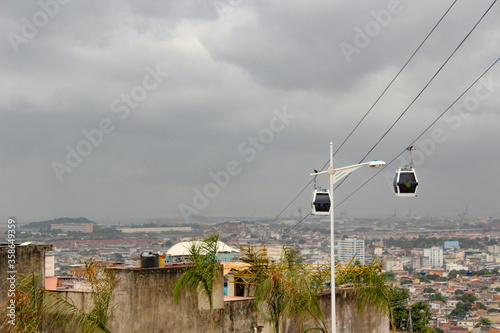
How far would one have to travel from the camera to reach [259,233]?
Result: 231ft

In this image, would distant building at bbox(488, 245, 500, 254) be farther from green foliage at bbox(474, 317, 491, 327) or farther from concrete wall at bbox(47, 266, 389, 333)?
concrete wall at bbox(47, 266, 389, 333)

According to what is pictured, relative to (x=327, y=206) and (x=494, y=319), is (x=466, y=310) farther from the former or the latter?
(x=327, y=206)

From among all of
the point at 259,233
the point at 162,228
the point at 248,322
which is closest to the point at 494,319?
the point at 259,233

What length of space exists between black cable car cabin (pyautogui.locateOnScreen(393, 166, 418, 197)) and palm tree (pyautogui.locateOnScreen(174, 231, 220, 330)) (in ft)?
18.8

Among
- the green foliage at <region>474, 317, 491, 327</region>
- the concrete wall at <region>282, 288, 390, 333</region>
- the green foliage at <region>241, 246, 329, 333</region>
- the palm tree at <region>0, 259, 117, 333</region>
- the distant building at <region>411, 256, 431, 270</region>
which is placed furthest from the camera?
the distant building at <region>411, 256, 431, 270</region>

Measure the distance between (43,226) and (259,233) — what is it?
2741 cm

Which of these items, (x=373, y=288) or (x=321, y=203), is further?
(x=373, y=288)

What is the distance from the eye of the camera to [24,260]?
14.7m

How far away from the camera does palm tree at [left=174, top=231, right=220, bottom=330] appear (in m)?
15.8

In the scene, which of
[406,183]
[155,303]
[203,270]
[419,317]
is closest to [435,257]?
[419,317]

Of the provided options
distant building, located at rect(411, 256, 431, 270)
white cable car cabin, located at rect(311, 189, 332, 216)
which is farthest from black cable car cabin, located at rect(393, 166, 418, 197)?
distant building, located at rect(411, 256, 431, 270)

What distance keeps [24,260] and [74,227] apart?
2397 inches

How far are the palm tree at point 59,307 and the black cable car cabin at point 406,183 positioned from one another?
8502mm

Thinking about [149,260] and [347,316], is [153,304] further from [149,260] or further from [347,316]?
[347,316]
